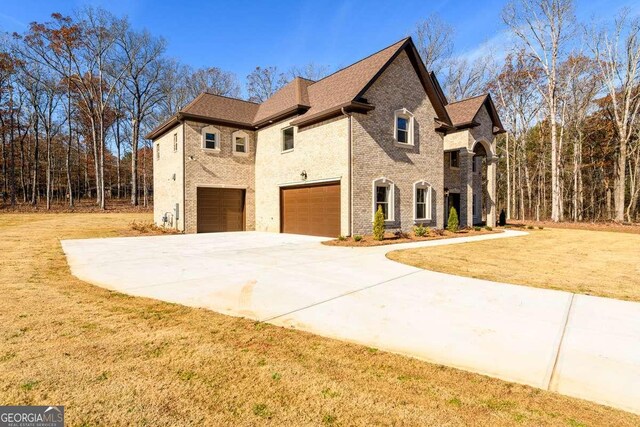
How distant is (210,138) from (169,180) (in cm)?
381

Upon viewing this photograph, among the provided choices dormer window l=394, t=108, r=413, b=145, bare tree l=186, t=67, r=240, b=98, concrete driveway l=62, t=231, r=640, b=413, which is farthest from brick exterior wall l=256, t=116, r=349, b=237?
bare tree l=186, t=67, r=240, b=98

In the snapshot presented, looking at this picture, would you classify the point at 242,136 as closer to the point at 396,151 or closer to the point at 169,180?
the point at 169,180

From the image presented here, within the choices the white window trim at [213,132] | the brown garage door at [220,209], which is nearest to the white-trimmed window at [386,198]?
the brown garage door at [220,209]

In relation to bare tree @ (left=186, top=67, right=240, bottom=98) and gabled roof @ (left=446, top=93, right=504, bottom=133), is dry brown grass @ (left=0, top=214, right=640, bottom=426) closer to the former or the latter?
gabled roof @ (left=446, top=93, right=504, bottom=133)

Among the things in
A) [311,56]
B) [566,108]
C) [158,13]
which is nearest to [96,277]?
[158,13]


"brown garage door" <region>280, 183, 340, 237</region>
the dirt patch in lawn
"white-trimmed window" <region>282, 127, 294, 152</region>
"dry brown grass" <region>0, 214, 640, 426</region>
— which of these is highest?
"white-trimmed window" <region>282, 127, 294, 152</region>

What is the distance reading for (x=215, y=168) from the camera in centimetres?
1731

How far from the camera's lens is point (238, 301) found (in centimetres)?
479

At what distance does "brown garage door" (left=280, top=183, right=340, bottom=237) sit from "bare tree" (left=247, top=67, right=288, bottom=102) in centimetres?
2220

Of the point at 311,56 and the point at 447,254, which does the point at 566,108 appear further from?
the point at 447,254

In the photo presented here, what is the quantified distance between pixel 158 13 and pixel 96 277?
1626 cm

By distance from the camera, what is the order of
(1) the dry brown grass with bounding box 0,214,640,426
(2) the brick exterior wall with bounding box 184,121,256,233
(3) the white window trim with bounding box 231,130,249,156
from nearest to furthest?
(1) the dry brown grass with bounding box 0,214,640,426 < (2) the brick exterior wall with bounding box 184,121,256,233 < (3) the white window trim with bounding box 231,130,249,156

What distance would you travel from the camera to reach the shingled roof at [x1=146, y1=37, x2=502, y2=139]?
13883 mm

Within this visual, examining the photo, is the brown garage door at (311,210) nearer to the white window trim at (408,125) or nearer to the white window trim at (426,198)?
the white window trim at (408,125)
